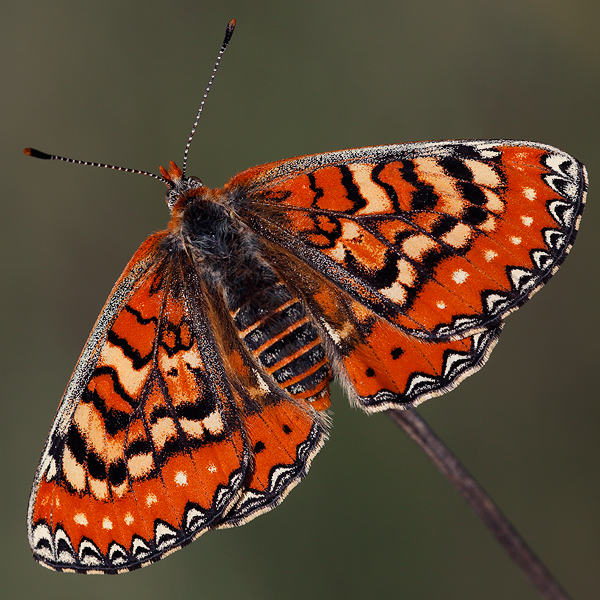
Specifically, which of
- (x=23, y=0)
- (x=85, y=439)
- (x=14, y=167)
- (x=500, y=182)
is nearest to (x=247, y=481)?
(x=85, y=439)

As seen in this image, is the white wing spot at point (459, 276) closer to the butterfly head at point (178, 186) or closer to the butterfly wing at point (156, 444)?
the butterfly wing at point (156, 444)

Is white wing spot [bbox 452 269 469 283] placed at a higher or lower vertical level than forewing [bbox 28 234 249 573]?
lower

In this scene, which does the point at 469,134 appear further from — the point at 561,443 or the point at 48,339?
the point at 48,339

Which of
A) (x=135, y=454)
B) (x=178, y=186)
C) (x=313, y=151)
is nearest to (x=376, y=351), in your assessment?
(x=135, y=454)

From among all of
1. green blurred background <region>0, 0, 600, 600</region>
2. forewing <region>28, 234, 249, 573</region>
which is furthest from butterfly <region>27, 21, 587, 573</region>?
green blurred background <region>0, 0, 600, 600</region>

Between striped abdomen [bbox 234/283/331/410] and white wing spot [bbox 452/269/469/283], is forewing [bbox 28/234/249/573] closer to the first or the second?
striped abdomen [bbox 234/283/331/410]
